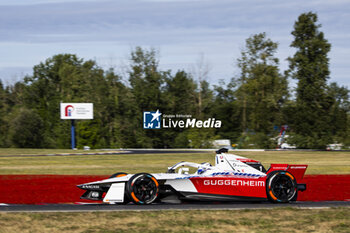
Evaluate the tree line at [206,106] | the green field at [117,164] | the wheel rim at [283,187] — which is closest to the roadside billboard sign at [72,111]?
the tree line at [206,106]

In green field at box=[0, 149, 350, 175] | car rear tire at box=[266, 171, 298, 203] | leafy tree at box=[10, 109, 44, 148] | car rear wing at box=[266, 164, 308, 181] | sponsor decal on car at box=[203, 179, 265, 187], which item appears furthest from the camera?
leafy tree at box=[10, 109, 44, 148]

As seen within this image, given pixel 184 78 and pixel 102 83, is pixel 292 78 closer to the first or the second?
pixel 184 78

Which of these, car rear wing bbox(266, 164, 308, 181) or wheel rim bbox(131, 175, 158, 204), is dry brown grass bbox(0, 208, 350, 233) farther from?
car rear wing bbox(266, 164, 308, 181)

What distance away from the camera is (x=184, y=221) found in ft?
27.5

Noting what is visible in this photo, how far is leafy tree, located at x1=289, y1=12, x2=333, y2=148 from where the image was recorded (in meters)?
54.8

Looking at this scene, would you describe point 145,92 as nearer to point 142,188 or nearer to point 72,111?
point 72,111

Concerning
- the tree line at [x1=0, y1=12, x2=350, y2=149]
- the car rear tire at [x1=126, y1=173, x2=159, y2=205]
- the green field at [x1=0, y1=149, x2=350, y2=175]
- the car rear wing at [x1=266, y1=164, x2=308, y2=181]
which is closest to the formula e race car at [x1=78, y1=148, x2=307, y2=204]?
the car rear tire at [x1=126, y1=173, x2=159, y2=205]

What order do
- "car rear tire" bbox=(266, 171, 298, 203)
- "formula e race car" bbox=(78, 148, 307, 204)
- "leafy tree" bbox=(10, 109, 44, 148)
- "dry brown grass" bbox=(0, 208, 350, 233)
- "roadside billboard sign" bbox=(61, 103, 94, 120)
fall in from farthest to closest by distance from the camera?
1. "leafy tree" bbox=(10, 109, 44, 148)
2. "roadside billboard sign" bbox=(61, 103, 94, 120)
3. "car rear tire" bbox=(266, 171, 298, 203)
4. "formula e race car" bbox=(78, 148, 307, 204)
5. "dry brown grass" bbox=(0, 208, 350, 233)

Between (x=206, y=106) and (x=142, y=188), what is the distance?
59997mm

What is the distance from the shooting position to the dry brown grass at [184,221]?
306 inches

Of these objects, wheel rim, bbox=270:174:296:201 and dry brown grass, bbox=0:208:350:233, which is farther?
wheel rim, bbox=270:174:296:201

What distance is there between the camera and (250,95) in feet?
220

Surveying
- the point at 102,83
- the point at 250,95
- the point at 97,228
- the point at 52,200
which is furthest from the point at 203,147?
the point at 97,228

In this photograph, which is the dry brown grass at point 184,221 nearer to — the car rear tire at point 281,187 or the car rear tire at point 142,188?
the car rear tire at point 142,188
